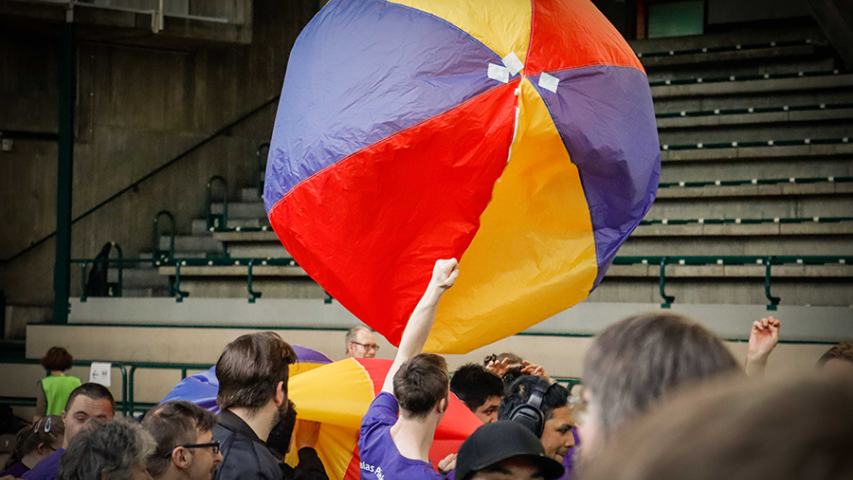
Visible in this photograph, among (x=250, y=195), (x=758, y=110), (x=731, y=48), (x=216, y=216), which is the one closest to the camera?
(x=758, y=110)

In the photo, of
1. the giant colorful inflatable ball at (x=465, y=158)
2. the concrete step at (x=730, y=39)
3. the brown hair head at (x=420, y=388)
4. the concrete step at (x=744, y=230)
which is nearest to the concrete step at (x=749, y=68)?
the concrete step at (x=730, y=39)

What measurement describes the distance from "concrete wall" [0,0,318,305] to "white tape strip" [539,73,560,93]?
10.3 m

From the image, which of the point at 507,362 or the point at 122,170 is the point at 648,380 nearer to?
the point at 507,362

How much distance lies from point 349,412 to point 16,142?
1013cm

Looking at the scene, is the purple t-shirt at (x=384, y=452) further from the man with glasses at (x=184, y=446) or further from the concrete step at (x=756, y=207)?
the concrete step at (x=756, y=207)

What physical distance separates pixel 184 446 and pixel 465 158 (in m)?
1.29

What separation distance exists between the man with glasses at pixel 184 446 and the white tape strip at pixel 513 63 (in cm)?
150

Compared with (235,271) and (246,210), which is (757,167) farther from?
(246,210)

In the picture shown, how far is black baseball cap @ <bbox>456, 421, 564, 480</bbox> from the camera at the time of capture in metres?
1.98

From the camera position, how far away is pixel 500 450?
1.98m

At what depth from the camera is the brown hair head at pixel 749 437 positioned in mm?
488

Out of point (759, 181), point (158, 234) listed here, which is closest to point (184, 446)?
point (759, 181)

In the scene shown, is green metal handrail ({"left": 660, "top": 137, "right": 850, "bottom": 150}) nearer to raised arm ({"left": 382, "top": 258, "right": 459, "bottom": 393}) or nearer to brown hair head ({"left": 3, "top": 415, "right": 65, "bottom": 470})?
brown hair head ({"left": 3, "top": 415, "right": 65, "bottom": 470})

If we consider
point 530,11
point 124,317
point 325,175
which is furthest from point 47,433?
point 124,317
